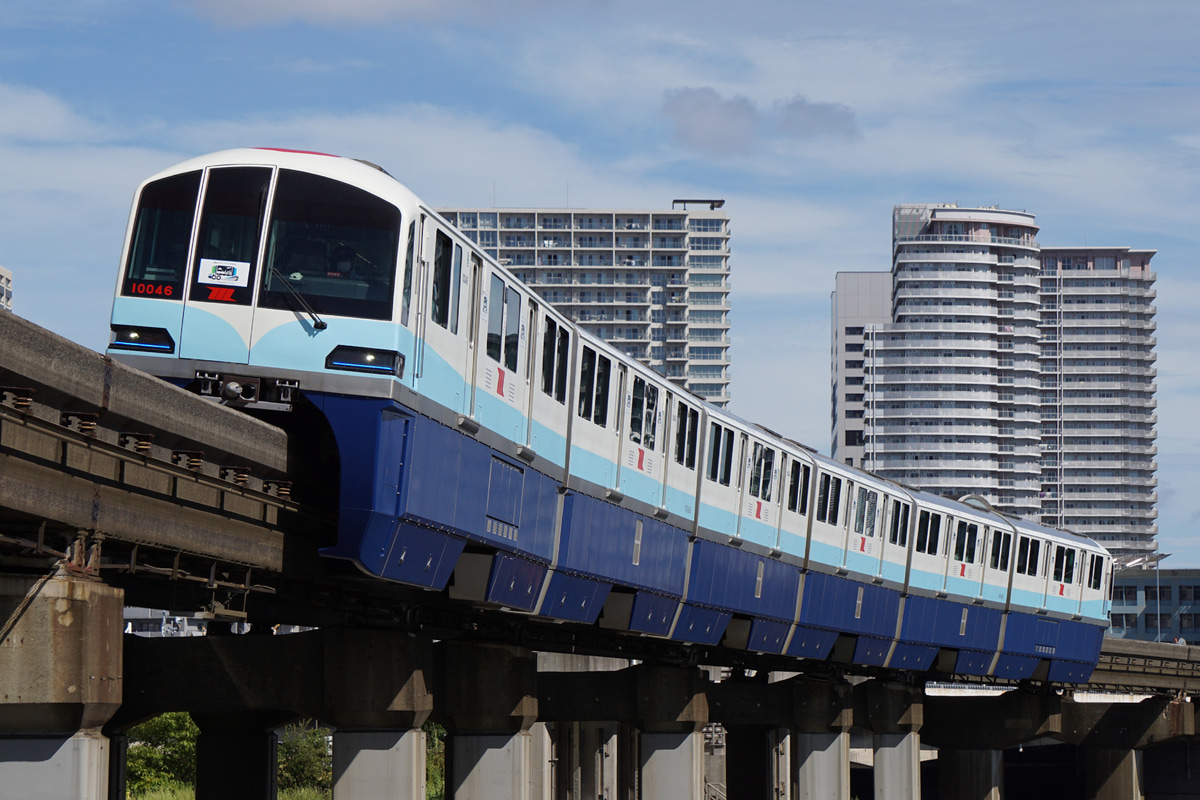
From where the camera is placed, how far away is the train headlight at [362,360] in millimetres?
17125

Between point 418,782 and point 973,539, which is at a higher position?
point 973,539

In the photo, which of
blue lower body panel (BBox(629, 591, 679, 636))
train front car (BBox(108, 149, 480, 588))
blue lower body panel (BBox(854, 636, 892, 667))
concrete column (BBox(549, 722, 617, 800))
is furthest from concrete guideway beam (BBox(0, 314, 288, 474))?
concrete column (BBox(549, 722, 617, 800))

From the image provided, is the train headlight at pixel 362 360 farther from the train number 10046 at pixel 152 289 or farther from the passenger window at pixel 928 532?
the passenger window at pixel 928 532

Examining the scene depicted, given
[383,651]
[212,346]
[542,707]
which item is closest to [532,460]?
[383,651]

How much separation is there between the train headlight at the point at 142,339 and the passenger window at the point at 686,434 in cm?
1498

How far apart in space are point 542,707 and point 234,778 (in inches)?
434

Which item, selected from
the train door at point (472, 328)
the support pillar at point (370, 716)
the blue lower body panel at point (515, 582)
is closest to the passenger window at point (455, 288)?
the train door at point (472, 328)

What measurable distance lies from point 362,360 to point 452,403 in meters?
2.18

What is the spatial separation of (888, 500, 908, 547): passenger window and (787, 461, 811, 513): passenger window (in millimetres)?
5899

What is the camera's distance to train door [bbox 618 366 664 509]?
91.6 ft

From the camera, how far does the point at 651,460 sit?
2956 cm

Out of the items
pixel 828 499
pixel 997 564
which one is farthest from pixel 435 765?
pixel 828 499

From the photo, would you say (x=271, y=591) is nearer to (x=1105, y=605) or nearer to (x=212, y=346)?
(x=212, y=346)

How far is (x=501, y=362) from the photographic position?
69.8 ft
